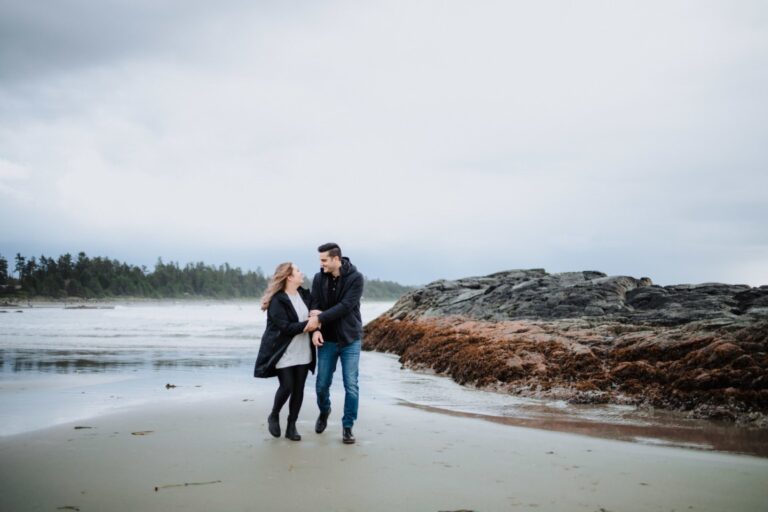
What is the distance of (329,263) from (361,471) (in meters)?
2.36

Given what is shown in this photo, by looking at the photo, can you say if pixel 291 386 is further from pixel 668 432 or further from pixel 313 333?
pixel 668 432

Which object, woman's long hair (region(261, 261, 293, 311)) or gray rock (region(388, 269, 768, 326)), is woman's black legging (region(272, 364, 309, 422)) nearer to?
woman's long hair (region(261, 261, 293, 311))

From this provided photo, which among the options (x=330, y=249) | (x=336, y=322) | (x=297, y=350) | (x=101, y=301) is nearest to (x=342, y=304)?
(x=336, y=322)

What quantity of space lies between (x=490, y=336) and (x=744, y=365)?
5637 millimetres

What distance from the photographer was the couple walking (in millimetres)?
6336

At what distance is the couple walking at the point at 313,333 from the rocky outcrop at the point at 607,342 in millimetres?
4593

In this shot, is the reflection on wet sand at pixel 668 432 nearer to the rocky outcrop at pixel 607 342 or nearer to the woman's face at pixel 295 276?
the rocky outcrop at pixel 607 342

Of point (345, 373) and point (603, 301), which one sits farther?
point (603, 301)

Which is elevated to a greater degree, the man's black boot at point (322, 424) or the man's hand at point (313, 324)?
the man's hand at point (313, 324)

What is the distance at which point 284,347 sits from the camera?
254 inches

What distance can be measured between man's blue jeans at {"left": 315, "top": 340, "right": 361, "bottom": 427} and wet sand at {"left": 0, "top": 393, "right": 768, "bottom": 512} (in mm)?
339

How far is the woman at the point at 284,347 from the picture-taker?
6.36 m

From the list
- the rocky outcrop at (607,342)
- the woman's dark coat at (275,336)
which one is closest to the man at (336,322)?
→ the woman's dark coat at (275,336)

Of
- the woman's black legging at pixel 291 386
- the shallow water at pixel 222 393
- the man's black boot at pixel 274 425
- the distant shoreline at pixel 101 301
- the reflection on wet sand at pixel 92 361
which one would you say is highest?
the woman's black legging at pixel 291 386
